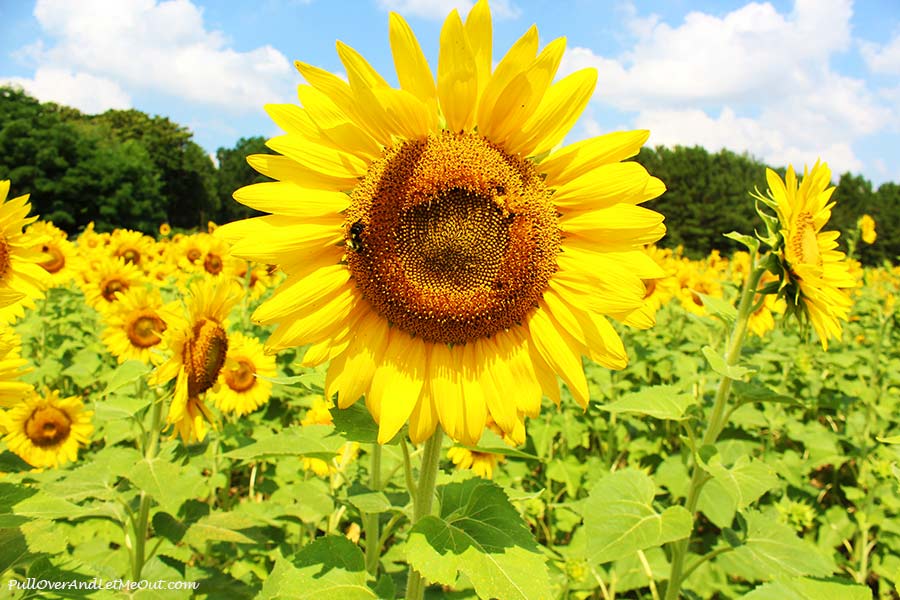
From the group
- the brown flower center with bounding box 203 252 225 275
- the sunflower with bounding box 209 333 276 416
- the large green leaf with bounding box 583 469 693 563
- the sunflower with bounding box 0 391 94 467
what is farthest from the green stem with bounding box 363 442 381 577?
the brown flower center with bounding box 203 252 225 275

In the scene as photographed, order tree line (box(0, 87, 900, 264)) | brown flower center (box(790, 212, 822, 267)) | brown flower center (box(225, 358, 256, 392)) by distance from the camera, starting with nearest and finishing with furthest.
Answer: brown flower center (box(790, 212, 822, 267))
brown flower center (box(225, 358, 256, 392))
tree line (box(0, 87, 900, 264))

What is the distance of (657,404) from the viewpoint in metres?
2.47

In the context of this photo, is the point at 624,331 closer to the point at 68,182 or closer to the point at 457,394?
the point at 457,394

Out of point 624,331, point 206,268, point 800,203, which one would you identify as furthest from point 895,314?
point 206,268

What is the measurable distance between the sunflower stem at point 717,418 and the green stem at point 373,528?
1300 millimetres

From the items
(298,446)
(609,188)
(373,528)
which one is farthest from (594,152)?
(373,528)

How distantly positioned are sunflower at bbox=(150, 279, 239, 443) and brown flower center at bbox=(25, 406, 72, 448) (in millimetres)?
1569

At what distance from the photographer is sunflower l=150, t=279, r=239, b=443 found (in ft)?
8.56

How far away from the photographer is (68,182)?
87.9ft

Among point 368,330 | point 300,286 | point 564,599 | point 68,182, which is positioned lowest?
point 564,599

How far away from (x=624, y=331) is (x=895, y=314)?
248 centimetres

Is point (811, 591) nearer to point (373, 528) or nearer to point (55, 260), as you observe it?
point (373, 528)

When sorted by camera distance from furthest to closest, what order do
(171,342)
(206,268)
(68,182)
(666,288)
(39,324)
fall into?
(68,182) < (206,268) < (666,288) < (39,324) < (171,342)

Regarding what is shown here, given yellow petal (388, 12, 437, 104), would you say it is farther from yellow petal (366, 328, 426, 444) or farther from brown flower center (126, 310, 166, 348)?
brown flower center (126, 310, 166, 348)
